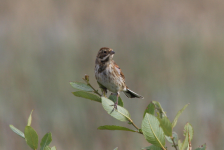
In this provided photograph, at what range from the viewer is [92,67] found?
677 cm

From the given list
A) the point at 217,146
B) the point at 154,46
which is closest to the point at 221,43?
the point at 154,46

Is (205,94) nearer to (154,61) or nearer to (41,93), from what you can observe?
(154,61)

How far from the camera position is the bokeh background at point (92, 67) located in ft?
19.5

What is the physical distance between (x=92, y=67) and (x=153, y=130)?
5519mm

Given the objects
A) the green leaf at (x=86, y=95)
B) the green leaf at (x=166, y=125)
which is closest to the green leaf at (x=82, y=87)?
the green leaf at (x=86, y=95)

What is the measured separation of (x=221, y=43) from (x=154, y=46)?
76.2 inches

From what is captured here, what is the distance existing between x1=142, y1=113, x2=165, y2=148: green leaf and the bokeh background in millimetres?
4355

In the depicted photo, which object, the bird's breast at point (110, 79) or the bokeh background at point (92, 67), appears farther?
the bokeh background at point (92, 67)

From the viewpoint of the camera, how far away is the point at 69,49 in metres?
8.07

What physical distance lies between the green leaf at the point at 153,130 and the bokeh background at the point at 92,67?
4.36 metres

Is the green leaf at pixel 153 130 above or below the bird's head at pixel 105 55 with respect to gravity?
below

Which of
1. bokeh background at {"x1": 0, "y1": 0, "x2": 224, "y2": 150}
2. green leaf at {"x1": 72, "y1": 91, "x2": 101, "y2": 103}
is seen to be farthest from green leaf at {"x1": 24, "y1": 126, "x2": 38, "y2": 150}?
bokeh background at {"x1": 0, "y1": 0, "x2": 224, "y2": 150}

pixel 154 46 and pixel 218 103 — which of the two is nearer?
pixel 218 103

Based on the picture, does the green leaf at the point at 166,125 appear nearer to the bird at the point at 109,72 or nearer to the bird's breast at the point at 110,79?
the bird's breast at the point at 110,79
